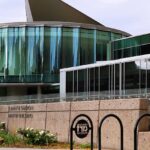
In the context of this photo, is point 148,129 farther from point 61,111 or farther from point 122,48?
point 122,48

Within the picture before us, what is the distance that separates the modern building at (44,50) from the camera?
190ft

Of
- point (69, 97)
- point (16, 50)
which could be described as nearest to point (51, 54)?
point (16, 50)

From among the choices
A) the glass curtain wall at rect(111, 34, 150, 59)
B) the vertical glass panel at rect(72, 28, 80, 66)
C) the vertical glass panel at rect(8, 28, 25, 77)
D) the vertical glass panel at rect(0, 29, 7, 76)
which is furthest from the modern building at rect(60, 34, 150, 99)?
the vertical glass panel at rect(0, 29, 7, 76)

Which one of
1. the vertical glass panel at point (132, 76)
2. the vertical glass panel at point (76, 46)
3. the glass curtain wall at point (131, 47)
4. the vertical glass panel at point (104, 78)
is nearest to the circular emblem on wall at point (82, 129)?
the vertical glass panel at point (132, 76)

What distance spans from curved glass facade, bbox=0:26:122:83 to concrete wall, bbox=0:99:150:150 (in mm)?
17569

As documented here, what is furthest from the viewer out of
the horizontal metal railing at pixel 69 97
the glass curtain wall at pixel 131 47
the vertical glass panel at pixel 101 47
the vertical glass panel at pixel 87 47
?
the vertical glass panel at pixel 101 47

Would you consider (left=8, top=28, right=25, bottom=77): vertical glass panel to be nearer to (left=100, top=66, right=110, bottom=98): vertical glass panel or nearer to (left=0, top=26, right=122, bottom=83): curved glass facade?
(left=0, top=26, right=122, bottom=83): curved glass facade

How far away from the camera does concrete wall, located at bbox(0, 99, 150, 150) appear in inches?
1012

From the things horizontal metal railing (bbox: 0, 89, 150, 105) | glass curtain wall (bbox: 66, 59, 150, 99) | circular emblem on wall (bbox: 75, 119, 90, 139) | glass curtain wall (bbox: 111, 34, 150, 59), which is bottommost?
circular emblem on wall (bbox: 75, 119, 90, 139)

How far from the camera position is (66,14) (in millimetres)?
71062

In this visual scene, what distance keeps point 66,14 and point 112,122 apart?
1771 inches

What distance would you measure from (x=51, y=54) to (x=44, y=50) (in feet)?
2.62

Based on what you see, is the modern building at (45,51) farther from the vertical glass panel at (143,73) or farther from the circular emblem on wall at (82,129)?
the circular emblem on wall at (82,129)

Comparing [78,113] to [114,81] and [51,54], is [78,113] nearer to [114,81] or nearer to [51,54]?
[114,81]
